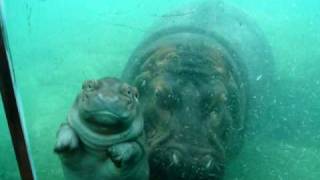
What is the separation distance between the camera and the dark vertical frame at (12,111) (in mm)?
1915

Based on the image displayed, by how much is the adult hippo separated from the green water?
0.45m

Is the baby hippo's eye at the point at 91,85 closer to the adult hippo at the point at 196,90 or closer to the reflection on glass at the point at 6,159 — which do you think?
the adult hippo at the point at 196,90

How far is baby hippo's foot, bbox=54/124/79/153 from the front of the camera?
2490 mm

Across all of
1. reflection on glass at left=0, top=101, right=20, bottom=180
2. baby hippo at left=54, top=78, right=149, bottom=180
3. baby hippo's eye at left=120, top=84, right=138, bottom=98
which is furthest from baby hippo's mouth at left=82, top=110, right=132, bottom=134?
reflection on glass at left=0, top=101, right=20, bottom=180

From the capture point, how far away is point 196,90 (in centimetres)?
346

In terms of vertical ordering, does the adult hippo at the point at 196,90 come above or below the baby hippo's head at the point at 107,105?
below

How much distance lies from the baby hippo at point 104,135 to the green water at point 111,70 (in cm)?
36

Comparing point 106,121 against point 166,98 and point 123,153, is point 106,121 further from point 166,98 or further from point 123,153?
point 166,98

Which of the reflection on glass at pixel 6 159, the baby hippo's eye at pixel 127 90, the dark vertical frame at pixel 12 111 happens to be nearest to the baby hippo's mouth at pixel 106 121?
the baby hippo's eye at pixel 127 90

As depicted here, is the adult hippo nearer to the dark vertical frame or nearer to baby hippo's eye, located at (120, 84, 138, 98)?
baby hippo's eye, located at (120, 84, 138, 98)

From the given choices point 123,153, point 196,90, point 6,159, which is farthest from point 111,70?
point 123,153

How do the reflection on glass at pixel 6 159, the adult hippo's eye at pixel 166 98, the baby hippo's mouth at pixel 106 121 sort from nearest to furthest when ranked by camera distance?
the baby hippo's mouth at pixel 106 121
the adult hippo's eye at pixel 166 98
the reflection on glass at pixel 6 159

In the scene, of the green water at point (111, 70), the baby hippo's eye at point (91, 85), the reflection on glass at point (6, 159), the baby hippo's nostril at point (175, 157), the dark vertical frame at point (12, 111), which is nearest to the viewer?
the dark vertical frame at point (12, 111)

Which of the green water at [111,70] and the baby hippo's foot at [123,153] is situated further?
the green water at [111,70]
